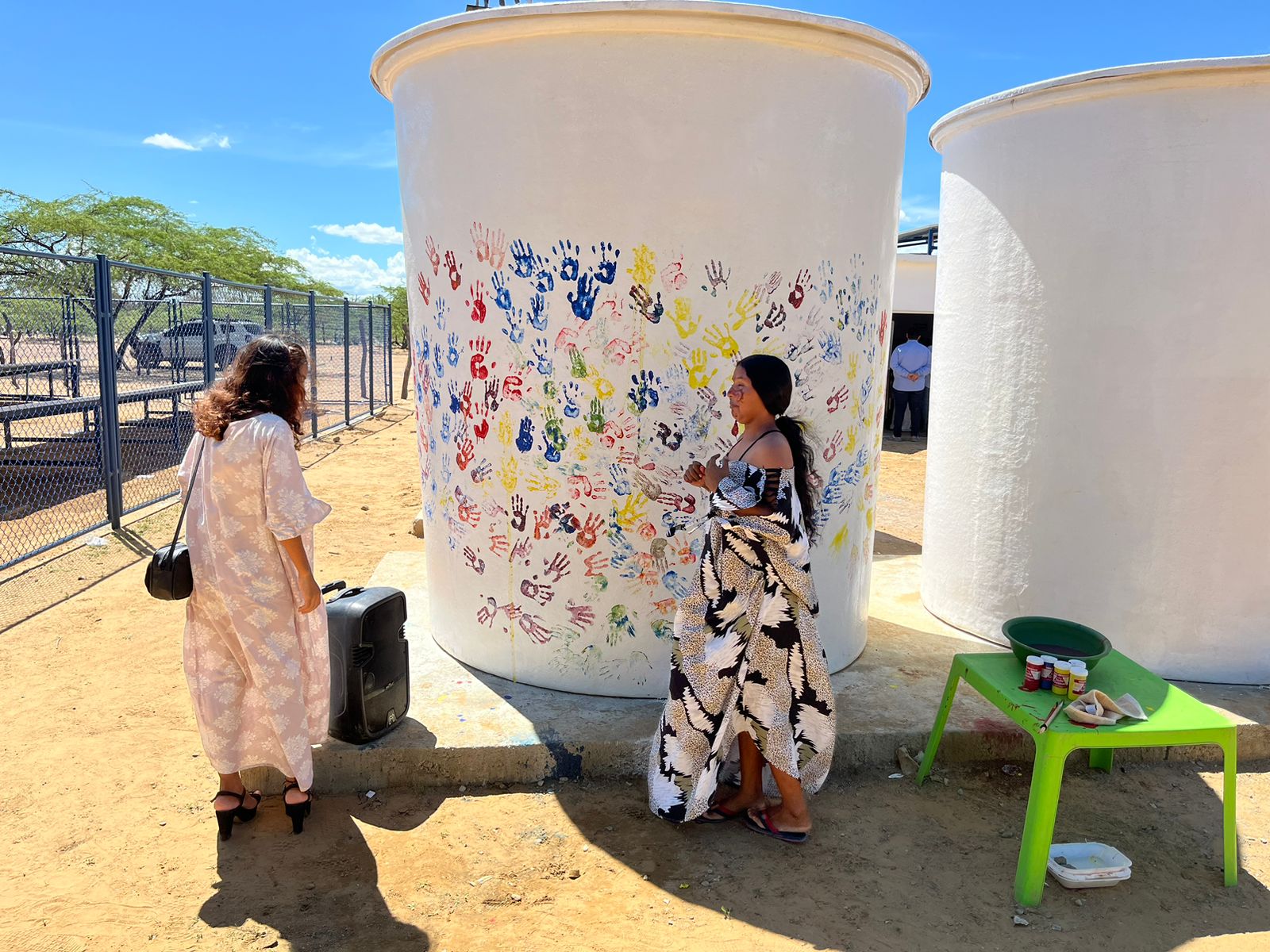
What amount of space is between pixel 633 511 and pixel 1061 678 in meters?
1.79

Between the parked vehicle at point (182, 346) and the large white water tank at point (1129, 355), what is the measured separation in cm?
848

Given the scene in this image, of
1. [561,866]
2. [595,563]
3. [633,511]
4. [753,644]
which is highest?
[633,511]

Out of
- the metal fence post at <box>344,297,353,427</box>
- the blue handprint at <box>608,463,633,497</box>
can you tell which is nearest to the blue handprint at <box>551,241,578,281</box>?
the blue handprint at <box>608,463,633,497</box>

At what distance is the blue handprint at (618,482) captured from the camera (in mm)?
3857

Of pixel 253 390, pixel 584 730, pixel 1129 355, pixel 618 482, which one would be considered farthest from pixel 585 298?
pixel 1129 355

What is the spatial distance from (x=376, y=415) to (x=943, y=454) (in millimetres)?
14501

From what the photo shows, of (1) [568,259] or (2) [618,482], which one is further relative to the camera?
(2) [618,482]

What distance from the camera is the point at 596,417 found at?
151 inches

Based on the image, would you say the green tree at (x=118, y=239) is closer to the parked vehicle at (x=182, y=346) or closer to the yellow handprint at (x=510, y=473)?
the parked vehicle at (x=182, y=346)

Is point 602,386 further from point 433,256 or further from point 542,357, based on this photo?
point 433,256

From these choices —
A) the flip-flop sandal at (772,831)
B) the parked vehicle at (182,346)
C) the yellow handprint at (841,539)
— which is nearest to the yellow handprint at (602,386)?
the yellow handprint at (841,539)

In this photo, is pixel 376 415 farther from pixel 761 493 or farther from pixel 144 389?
pixel 761 493

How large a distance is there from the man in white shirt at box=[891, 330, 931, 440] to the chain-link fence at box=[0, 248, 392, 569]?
30.7ft

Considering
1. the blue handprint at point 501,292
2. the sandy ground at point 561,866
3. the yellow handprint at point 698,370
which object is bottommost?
the sandy ground at point 561,866
